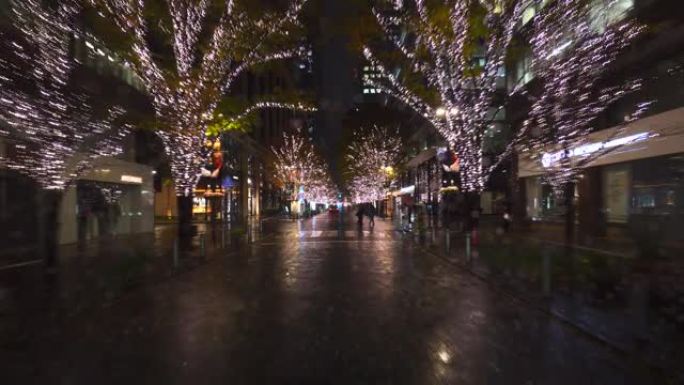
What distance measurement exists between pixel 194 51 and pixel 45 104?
7.79 m

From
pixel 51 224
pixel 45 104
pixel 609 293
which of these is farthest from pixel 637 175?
pixel 45 104

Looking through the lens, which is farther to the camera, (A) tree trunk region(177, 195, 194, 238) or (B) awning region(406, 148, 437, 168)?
(B) awning region(406, 148, 437, 168)

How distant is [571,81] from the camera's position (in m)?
14.5

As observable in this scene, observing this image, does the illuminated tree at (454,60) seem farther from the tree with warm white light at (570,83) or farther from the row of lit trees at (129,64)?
the row of lit trees at (129,64)

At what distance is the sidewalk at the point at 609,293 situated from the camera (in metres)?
8.09

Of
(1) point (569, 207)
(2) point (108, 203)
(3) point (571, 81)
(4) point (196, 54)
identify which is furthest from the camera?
(2) point (108, 203)

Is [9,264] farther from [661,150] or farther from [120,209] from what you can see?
[661,150]

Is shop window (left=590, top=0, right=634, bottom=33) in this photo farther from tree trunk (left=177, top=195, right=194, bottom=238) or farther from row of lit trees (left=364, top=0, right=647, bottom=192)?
tree trunk (left=177, top=195, right=194, bottom=238)

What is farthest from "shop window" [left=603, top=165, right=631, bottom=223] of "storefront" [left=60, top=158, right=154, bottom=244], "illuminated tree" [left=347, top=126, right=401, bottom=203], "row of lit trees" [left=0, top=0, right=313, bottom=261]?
"illuminated tree" [left=347, top=126, right=401, bottom=203]

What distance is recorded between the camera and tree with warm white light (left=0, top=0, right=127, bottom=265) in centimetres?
1180

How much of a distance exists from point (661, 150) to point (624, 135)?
235cm

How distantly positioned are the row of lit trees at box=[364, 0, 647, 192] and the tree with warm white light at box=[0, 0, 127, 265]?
340 inches

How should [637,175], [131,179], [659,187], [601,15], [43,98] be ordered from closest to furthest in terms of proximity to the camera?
[43,98] → [601,15] → [659,187] → [637,175] → [131,179]

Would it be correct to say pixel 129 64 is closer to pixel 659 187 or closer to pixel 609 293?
pixel 609 293
